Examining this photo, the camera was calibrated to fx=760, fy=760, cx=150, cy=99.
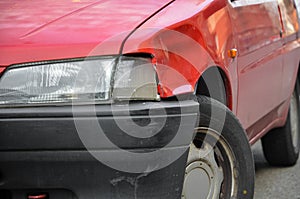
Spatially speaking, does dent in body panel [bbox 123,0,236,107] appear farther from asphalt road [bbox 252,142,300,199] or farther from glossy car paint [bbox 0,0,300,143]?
asphalt road [bbox 252,142,300,199]

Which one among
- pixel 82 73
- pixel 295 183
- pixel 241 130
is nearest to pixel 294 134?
pixel 295 183

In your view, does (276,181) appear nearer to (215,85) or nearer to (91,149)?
(215,85)

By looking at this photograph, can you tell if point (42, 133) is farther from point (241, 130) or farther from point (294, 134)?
point (294, 134)

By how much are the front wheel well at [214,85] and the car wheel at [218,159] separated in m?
0.14

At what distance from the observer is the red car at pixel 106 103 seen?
10.8 ft

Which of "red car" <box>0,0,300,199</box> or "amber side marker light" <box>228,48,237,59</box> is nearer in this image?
"red car" <box>0,0,300,199</box>

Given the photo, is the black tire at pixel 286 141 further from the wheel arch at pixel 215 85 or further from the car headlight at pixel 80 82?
the car headlight at pixel 80 82

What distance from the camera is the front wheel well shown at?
4.02m

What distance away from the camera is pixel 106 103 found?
3320mm

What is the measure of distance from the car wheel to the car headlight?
55 cm

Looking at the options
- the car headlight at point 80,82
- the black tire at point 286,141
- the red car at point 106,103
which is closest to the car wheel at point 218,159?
the red car at point 106,103

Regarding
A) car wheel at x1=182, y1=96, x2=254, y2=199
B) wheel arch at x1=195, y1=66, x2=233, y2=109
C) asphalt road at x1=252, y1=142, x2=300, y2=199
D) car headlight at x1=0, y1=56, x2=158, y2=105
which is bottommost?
asphalt road at x1=252, y1=142, x2=300, y2=199

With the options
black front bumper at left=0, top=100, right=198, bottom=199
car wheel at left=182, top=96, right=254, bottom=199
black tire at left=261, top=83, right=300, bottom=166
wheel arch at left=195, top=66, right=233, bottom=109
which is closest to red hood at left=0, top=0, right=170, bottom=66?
black front bumper at left=0, top=100, right=198, bottom=199

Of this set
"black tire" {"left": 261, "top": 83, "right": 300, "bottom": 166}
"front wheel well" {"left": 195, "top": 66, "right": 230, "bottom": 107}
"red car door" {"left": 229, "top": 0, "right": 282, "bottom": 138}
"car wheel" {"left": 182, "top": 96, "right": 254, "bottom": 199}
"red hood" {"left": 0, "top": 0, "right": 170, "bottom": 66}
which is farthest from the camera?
"black tire" {"left": 261, "top": 83, "right": 300, "bottom": 166}
